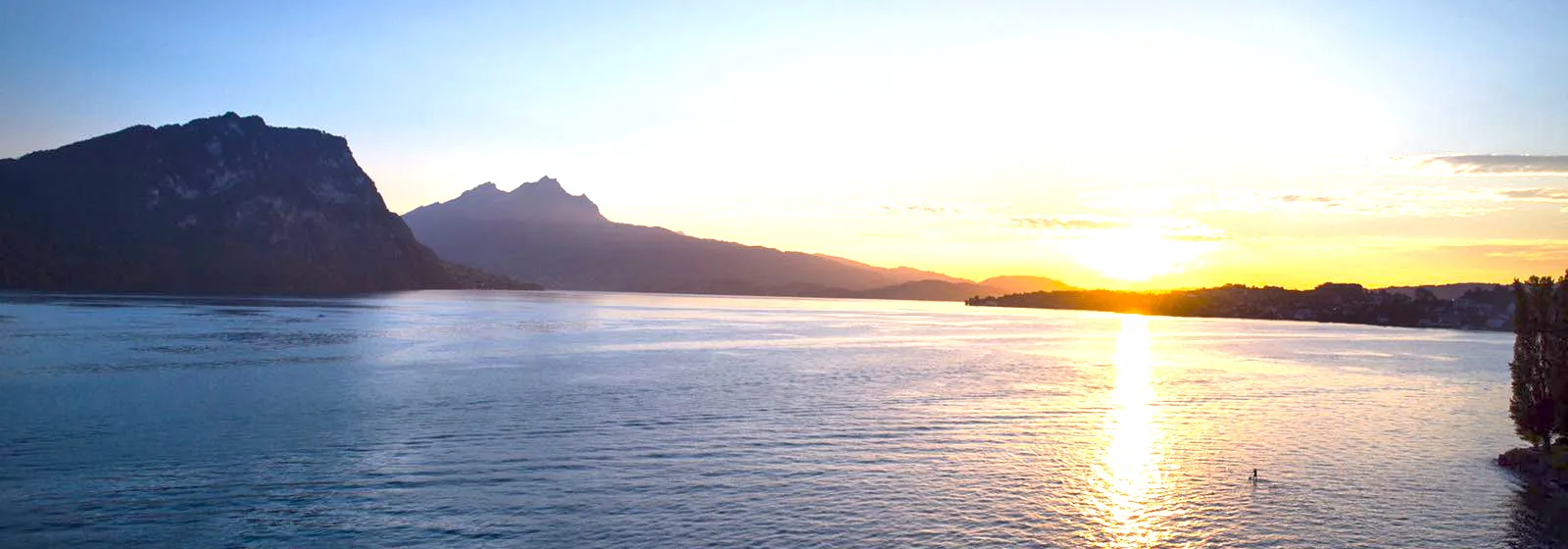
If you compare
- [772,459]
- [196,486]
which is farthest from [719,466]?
[196,486]

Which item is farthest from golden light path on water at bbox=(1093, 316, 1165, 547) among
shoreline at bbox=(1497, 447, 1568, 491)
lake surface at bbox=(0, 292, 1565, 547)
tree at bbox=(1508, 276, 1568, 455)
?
tree at bbox=(1508, 276, 1568, 455)

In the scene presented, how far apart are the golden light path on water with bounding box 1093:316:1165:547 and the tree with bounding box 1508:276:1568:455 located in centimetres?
1334

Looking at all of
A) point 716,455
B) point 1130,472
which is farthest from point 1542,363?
point 716,455

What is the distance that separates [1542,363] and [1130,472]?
59.2 feet

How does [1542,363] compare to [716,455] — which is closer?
[716,455]

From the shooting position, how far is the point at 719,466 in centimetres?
2794

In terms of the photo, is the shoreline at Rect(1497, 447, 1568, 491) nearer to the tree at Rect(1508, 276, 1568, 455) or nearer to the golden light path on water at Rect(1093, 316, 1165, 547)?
the tree at Rect(1508, 276, 1568, 455)

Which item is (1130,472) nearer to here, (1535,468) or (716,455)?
(716,455)

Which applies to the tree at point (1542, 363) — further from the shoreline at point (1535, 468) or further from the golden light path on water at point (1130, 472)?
the golden light path on water at point (1130, 472)

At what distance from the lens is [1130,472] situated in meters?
29.3

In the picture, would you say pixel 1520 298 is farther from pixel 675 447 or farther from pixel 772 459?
pixel 675 447

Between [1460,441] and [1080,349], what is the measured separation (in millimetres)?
63348

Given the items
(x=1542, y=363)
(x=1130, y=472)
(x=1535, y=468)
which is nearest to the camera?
(x=1130, y=472)

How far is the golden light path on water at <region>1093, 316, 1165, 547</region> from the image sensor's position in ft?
Result: 72.7
